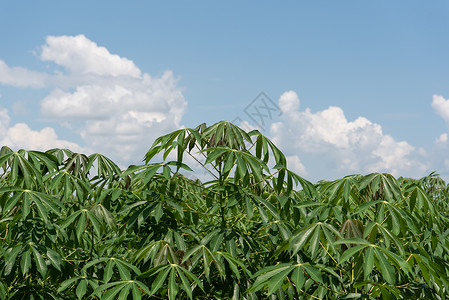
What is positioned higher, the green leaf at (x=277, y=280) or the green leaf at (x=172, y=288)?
the green leaf at (x=277, y=280)

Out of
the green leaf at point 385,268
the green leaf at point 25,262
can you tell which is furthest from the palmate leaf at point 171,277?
the green leaf at point 385,268

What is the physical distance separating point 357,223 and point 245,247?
90 centimetres

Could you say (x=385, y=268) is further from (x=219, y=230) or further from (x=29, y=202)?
(x=29, y=202)

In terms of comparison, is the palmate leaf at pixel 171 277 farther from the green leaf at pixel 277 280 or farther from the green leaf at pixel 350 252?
the green leaf at pixel 350 252

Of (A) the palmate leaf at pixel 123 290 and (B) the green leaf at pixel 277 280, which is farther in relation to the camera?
(A) the palmate leaf at pixel 123 290

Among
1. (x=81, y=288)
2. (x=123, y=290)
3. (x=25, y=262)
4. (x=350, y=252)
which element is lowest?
(x=25, y=262)

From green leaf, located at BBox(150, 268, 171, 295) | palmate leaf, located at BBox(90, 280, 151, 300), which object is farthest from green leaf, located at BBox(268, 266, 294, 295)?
palmate leaf, located at BBox(90, 280, 151, 300)

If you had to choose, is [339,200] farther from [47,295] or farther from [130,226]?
[47,295]

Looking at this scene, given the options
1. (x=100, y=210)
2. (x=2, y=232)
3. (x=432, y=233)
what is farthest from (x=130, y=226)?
(x=432, y=233)

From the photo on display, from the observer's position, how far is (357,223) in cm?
383

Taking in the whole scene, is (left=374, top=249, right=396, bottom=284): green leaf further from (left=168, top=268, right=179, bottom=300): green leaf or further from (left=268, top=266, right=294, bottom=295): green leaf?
(left=168, top=268, right=179, bottom=300): green leaf

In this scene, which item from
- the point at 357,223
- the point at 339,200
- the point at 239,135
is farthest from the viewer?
the point at 339,200

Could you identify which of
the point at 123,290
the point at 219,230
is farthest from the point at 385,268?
the point at 123,290

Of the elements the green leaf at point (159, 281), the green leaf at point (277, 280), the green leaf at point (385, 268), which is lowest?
the green leaf at point (159, 281)
